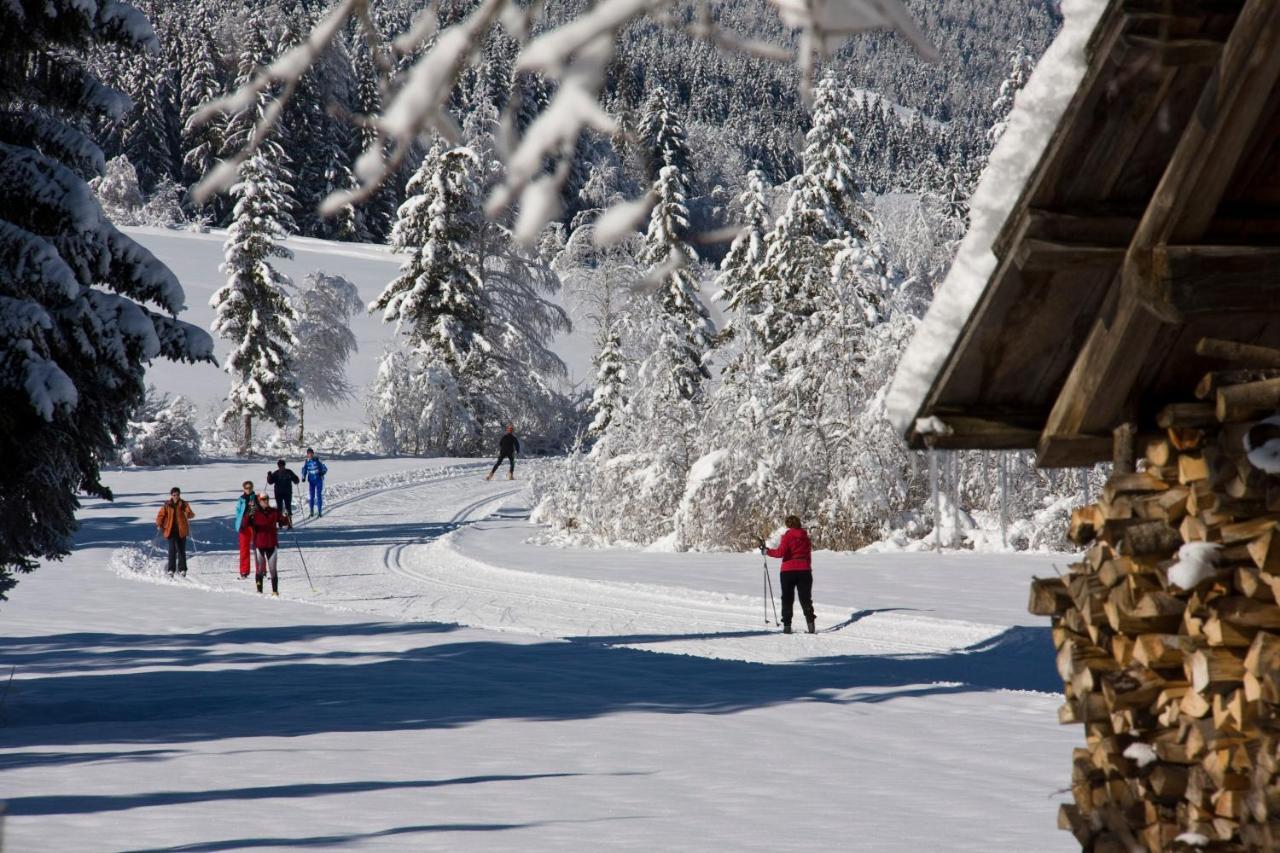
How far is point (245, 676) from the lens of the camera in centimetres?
1165

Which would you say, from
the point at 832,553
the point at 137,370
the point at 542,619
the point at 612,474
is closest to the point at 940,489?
the point at 832,553

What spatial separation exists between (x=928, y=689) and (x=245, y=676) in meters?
5.92

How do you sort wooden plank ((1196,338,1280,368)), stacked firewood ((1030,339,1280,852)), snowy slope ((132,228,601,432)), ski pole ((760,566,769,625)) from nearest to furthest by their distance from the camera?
stacked firewood ((1030,339,1280,852))
wooden plank ((1196,338,1280,368))
ski pole ((760,566,769,625))
snowy slope ((132,228,601,432))

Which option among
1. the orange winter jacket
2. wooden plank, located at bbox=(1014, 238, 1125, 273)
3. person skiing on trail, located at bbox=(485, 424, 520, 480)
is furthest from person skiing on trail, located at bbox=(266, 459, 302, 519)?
wooden plank, located at bbox=(1014, 238, 1125, 273)

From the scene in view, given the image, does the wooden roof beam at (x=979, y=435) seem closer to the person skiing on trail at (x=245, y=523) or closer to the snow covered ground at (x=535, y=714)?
the snow covered ground at (x=535, y=714)

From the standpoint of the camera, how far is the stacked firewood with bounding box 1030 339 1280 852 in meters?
3.71

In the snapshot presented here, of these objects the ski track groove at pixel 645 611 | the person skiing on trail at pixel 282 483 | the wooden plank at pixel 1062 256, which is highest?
the wooden plank at pixel 1062 256

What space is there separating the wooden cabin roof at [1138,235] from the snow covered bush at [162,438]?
3913 centimetres

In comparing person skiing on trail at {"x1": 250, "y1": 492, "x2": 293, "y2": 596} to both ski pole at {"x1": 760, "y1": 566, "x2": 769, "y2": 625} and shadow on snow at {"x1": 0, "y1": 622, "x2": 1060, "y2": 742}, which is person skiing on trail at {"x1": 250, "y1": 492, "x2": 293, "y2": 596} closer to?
shadow on snow at {"x1": 0, "y1": 622, "x2": 1060, "y2": 742}

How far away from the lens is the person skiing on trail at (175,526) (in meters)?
20.9

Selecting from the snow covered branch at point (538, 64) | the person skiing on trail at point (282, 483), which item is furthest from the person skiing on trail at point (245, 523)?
the snow covered branch at point (538, 64)

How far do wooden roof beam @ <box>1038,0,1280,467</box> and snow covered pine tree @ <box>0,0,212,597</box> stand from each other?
7.16 m

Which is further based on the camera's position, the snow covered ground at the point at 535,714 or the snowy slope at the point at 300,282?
the snowy slope at the point at 300,282

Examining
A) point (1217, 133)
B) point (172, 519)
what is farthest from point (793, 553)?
point (1217, 133)
